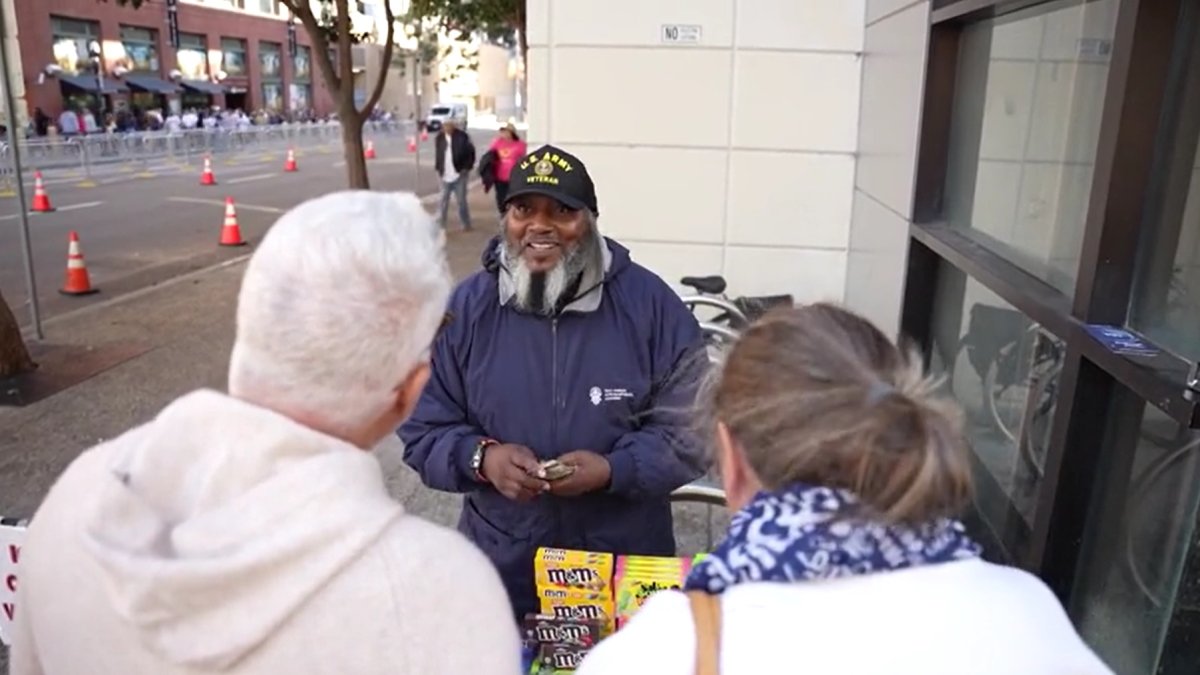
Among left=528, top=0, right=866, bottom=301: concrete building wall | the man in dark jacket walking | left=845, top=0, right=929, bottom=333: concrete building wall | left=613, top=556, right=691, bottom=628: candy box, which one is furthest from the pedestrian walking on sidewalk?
the man in dark jacket walking

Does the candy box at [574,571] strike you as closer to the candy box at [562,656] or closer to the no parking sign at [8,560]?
the candy box at [562,656]

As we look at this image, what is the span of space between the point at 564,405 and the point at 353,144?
455 inches

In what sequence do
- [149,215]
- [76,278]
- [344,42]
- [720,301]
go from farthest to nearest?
[149,215] < [344,42] < [76,278] < [720,301]

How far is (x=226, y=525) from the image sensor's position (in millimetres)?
1076

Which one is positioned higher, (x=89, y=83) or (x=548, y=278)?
(x=89, y=83)

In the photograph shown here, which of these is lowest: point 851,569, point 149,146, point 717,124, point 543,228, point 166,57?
point 149,146

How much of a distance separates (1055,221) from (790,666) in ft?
6.35

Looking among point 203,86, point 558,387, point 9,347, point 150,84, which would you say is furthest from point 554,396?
point 203,86

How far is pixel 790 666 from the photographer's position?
0.99 meters

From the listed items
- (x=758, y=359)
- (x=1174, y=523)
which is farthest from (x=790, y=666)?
(x=1174, y=523)

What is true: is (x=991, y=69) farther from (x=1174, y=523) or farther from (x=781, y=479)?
(x=781, y=479)

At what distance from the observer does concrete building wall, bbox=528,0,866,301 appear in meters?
5.31

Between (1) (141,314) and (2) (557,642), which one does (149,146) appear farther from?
(2) (557,642)

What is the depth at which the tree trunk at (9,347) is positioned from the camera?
6531 mm
